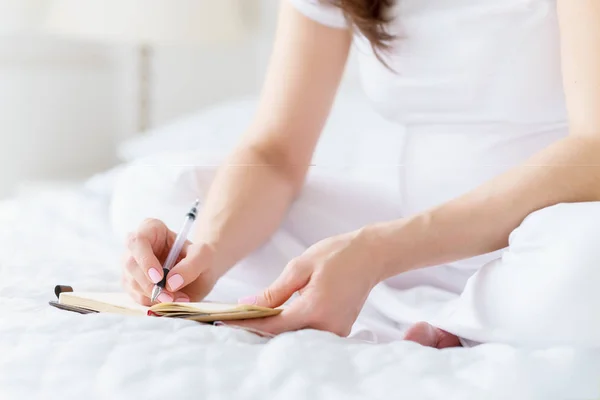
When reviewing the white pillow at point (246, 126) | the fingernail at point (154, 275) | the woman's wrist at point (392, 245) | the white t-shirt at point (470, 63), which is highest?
the white t-shirt at point (470, 63)

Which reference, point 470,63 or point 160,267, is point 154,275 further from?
point 470,63

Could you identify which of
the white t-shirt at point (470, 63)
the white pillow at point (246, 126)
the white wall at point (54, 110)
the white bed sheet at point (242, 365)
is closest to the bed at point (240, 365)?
the white bed sheet at point (242, 365)

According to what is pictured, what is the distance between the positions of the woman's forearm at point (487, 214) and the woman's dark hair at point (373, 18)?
23cm

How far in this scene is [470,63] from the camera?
0.63 metres

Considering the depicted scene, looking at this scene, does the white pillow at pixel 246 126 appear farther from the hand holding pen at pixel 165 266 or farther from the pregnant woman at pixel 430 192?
the hand holding pen at pixel 165 266

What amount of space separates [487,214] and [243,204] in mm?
232

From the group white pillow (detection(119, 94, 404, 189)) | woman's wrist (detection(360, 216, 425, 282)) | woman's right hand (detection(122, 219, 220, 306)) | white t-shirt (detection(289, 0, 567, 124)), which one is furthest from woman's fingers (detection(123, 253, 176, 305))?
white pillow (detection(119, 94, 404, 189))

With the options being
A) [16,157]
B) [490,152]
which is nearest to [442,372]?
[490,152]

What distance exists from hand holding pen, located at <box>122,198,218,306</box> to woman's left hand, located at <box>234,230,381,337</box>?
0.24 feet

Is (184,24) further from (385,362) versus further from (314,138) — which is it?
(385,362)

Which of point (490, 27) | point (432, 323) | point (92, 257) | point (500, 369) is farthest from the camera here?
point (92, 257)

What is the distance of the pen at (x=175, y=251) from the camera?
508 mm

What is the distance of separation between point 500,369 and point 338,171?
16.5 inches

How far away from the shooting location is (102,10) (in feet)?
3.89
